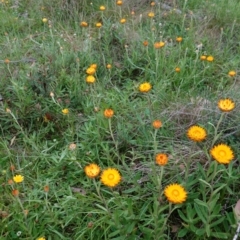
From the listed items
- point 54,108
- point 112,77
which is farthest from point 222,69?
→ point 54,108

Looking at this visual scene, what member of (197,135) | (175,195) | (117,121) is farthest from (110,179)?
(117,121)

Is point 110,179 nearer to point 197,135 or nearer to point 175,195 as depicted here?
point 175,195

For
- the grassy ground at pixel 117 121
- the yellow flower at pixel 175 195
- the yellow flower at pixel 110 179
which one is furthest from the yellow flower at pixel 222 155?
the yellow flower at pixel 110 179

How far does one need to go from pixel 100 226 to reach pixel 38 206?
37 centimetres

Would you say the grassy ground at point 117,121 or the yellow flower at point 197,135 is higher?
the yellow flower at point 197,135

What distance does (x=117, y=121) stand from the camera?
93.1 inches

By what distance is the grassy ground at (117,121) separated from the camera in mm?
1743

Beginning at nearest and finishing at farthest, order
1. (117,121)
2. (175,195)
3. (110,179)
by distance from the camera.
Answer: (175,195) → (110,179) → (117,121)

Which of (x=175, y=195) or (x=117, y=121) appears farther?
(x=117, y=121)

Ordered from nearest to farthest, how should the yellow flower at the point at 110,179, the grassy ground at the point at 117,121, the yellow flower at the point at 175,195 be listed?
the yellow flower at the point at 175,195, the yellow flower at the point at 110,179, the grassy ground at the point at 117,121

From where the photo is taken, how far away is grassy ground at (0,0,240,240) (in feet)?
5.72

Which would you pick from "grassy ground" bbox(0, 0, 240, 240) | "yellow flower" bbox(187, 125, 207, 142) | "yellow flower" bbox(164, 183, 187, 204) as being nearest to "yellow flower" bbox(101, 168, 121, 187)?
"grassy ground" bbox(0, 0, 240, 240)

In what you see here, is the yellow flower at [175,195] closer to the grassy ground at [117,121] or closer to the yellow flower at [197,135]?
the grassy ground at [117,121]

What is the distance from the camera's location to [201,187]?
168cm
